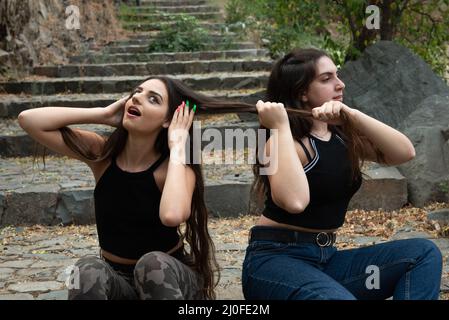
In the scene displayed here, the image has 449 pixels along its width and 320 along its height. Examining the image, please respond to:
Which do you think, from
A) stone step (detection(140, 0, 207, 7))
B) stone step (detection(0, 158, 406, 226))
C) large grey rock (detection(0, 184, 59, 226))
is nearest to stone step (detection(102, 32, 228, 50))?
stone step (detection(140, 0, 207, 7))

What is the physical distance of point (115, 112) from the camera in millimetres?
3027

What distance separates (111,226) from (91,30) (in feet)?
31.0

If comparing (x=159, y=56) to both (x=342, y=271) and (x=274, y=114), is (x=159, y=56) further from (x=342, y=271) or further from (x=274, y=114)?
(x=342, y=271)

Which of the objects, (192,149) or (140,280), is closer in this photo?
(140,280)

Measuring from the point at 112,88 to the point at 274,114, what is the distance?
252 inches

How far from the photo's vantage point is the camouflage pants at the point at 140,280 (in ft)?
8.36

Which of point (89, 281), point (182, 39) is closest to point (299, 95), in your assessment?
point (89, 281)

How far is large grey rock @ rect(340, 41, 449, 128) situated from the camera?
21.7ft

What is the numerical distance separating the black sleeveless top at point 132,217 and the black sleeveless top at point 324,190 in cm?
45

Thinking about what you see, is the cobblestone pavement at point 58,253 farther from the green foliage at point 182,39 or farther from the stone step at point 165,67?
the green foliage at point 182,39

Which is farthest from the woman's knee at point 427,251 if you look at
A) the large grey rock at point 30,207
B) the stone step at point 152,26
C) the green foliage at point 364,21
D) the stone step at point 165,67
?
the stone step at point 152,26
